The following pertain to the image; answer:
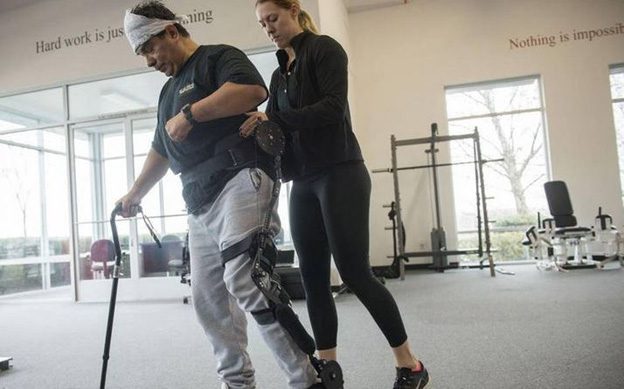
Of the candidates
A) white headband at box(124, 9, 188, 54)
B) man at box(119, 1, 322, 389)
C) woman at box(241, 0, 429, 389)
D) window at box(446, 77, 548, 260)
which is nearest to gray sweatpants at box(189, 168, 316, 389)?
man at box(119, 1, 322, 389)

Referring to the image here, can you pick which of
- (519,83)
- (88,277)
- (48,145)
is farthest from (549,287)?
(48,145)

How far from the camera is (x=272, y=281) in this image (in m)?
1.11

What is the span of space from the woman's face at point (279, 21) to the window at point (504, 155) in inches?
208

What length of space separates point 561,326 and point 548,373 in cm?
86

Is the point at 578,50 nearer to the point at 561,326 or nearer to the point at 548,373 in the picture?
the point at 561,326

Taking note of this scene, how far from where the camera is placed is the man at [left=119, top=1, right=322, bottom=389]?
1.11 metres

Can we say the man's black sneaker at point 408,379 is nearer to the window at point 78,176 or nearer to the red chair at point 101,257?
the window at point 78,176

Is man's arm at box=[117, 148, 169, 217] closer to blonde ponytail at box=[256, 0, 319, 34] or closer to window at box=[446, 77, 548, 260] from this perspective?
blonde ponytail at box=[256, 0, 319, 34]

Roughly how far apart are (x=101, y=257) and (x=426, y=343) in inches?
186

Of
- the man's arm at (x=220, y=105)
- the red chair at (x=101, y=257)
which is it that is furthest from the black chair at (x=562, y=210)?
the red chair at (x=101, y=257)

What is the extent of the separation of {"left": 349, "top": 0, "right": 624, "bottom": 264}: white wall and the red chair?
140 inches

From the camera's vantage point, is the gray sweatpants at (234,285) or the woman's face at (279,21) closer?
the gray sweatpants at (234,285)

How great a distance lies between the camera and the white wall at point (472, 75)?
6004 millimetres

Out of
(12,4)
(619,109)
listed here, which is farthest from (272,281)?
(619,109)
